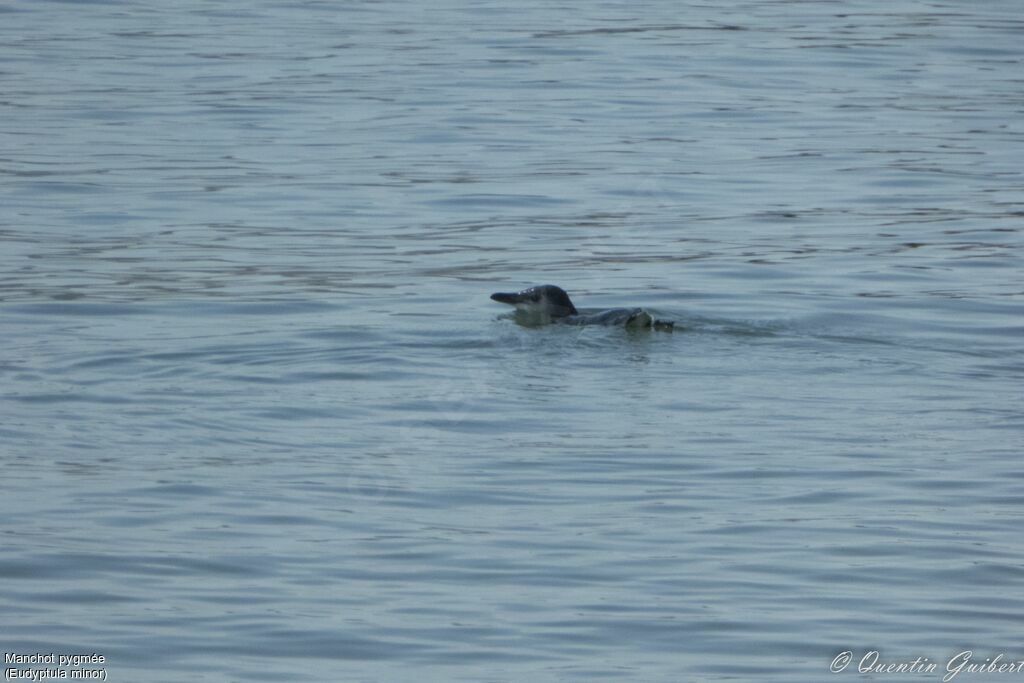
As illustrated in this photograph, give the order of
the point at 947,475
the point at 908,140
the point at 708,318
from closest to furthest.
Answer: the point at 947,475, the point at 708,318, the point at 908,140

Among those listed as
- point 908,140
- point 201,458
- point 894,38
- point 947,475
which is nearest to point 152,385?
point 201,458

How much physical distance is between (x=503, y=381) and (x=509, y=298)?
1.83m

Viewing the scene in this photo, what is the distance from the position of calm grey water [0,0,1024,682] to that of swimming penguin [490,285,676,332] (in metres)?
0.14

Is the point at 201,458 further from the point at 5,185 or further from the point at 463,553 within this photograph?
the point at 5,185

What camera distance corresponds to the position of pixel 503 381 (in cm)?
1127

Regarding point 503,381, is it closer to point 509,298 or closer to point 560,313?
point 560,313

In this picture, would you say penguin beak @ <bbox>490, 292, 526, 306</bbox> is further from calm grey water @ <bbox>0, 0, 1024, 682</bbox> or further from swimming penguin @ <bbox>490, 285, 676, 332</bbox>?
calm grey water @ <bbox>0, 0, 1024, 682</bbox>

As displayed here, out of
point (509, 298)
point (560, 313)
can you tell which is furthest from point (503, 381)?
point (509, 298)

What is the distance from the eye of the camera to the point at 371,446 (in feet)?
31.7

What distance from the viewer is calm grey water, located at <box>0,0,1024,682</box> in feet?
23.9

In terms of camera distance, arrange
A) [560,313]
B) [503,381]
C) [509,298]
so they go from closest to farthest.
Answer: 1. [503,381]
2. [560,313]
3. [509,298]

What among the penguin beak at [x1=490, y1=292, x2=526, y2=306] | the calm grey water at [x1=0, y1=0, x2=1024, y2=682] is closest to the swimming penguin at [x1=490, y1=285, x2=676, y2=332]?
the penguin beak at [x1=490, y1=292, x2=526, y2=306]

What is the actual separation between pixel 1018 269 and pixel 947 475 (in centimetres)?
632

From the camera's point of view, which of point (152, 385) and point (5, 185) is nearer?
point (152, 385)
